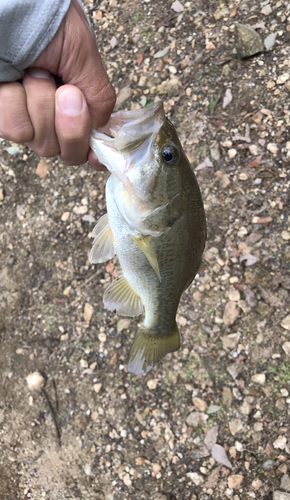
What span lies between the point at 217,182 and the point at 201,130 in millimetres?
548

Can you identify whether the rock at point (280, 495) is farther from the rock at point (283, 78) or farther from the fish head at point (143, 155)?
the rock at point (283, 78)

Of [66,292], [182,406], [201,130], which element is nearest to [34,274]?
[66,292]

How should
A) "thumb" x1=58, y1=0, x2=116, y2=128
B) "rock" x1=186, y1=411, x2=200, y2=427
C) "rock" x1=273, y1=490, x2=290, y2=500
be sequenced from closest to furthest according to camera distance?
"thumb" x1=58, y1=0, x2=116, y2=128 < "rock" x1=273, y1=490, x2=290, y2=500 < "rock" x1=186, y1=411, x2=200, y2=427

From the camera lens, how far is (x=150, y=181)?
1513 mm

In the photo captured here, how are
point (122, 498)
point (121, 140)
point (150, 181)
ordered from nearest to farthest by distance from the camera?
point (121, 140), point (150, 181), point (122, 498)

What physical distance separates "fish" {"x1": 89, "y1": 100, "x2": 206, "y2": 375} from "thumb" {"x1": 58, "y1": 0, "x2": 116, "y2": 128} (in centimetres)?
7

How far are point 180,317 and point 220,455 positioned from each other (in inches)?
39.6

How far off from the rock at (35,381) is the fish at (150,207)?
183cm

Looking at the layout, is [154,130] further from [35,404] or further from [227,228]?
[35,404]

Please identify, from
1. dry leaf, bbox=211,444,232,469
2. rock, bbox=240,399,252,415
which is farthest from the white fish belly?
dry leaf, bbox=211,444,232,469

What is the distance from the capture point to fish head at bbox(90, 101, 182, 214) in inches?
56.9

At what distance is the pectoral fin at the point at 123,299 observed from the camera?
1908 mm

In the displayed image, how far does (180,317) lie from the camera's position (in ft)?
9.76

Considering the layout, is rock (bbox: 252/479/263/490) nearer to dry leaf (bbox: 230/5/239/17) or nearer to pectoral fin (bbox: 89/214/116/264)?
pectoral fin (bbox: 89/214/116/264)
